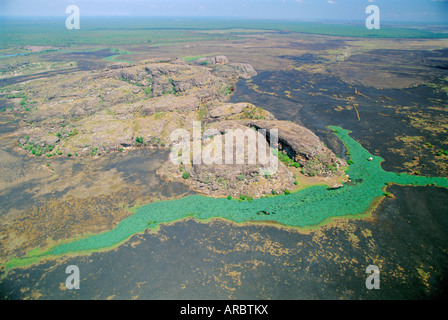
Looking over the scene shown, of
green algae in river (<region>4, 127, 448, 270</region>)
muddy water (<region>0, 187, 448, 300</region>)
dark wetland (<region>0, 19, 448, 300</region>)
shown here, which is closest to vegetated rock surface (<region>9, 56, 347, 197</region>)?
green algae in river (<region>4, 127, 448, 270</region>)

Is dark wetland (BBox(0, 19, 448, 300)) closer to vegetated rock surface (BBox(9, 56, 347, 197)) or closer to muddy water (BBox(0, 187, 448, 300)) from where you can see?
muddy water (BBox(0, 187, 448, 300))

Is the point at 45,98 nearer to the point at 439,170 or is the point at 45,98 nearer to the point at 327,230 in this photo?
the point at 327,230

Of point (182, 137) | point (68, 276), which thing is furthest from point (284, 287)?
point (182, 137)

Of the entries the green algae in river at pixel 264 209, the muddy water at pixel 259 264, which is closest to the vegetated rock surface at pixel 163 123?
the green algae in river at pixel 264 209

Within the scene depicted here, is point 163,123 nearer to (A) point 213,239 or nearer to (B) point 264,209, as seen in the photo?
(B) point 264,209

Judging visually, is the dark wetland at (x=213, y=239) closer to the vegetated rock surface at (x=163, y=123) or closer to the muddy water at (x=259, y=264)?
the muddy water at (x=259, y=264)
